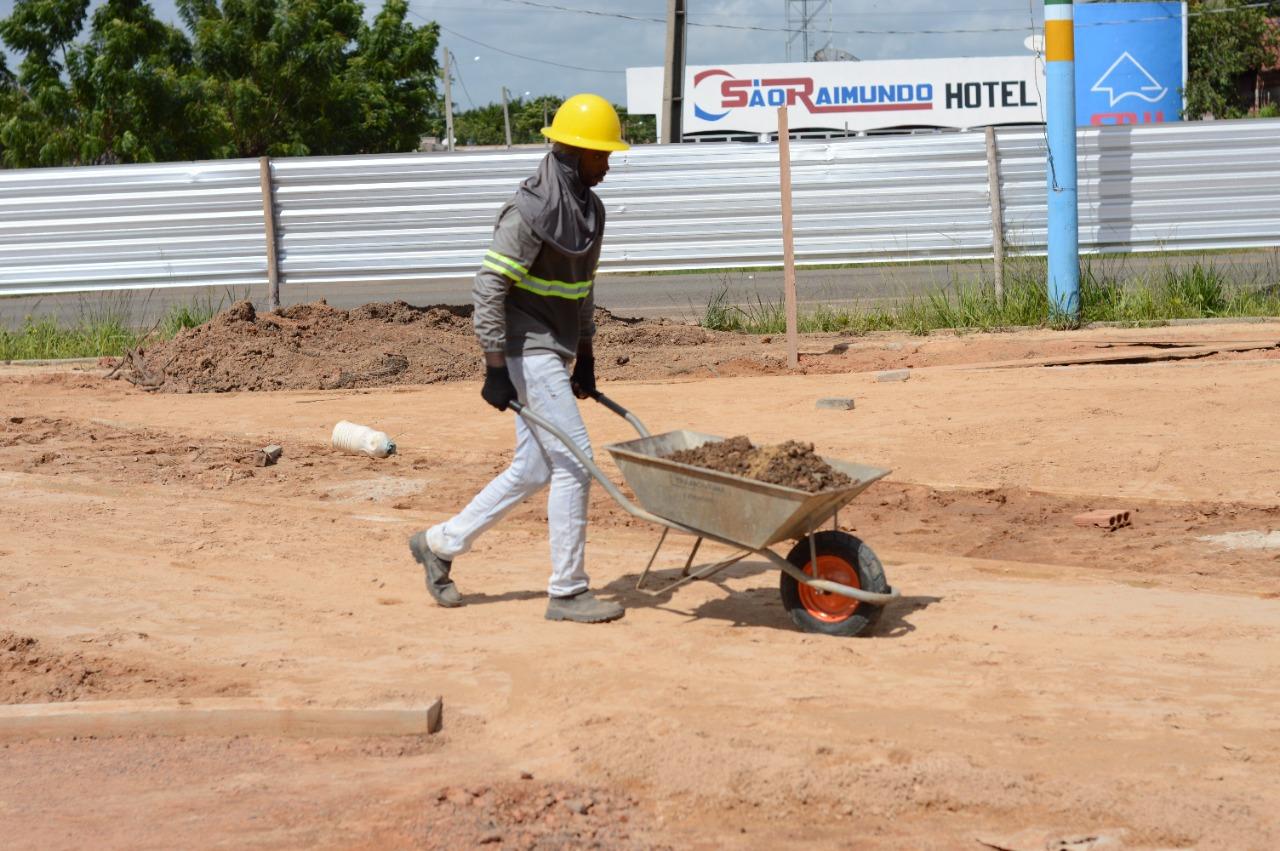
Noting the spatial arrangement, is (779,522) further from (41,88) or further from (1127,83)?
(1127,83)

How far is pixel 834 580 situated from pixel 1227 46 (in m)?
42.2

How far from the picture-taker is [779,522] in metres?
5.07

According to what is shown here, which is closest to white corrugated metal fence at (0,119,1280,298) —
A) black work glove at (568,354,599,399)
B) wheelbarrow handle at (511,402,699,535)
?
black work glove at (568,354,599,399)

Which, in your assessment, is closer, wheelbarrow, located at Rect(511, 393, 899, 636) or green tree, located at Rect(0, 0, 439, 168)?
wheelbarrow, located at Rect(511, 393, 899, 636)

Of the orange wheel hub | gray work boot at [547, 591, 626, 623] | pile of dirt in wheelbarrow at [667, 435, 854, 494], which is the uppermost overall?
pile of dirt in wheelbarrow at [667, 435, 854, 494]

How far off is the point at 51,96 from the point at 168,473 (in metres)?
20.1

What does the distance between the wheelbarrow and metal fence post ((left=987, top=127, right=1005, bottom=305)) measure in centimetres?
1011

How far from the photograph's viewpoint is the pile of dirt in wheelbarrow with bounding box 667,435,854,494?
5289mm

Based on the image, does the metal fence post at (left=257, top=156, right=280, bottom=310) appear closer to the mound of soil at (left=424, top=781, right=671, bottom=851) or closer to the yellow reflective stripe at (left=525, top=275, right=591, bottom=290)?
the yellow reflective stripe at (left=525, top=275, right=591, bottom=290)

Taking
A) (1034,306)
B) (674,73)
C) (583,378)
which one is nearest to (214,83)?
(674,73)

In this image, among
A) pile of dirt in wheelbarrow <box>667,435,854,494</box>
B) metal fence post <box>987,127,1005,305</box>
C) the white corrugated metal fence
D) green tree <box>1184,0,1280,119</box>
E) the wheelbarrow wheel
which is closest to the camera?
pile of dirt in wheelbarrow <box>667,435,854,494</box>

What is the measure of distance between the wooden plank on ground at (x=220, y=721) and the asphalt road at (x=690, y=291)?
37.2ft

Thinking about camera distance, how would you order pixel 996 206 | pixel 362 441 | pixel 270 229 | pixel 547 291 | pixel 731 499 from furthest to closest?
pixel 270 229
pixel 996 206
pixel 362 441
pixel 547 291
pixel 731 499

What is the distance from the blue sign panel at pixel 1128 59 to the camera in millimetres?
38531
